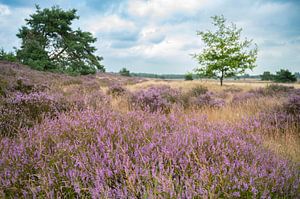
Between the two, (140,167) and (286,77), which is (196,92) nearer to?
(140,167)

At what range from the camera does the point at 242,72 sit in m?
17.9

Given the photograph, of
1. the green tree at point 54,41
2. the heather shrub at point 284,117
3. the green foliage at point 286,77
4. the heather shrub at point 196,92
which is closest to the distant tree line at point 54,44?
the green tree at point 54,41

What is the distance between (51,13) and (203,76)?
533 inches

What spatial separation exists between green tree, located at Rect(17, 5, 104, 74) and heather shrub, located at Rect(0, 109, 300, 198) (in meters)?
15.2

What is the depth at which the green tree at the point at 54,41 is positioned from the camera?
52.2 feet

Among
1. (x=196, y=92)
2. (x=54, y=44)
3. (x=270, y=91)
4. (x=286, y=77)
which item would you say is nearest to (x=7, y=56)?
(x=54, y=44)

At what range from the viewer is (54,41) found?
1695 centimetres

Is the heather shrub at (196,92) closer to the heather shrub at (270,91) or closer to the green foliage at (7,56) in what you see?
the heather shrub at (270,91)

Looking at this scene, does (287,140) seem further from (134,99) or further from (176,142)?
(134,99)

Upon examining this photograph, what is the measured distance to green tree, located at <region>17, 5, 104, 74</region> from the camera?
1590cm

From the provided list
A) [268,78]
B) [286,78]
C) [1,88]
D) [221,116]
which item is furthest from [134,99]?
[268,78]

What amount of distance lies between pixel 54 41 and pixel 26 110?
49.2 feet

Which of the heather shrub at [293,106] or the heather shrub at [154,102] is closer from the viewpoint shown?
the heather shrub at [293,106]

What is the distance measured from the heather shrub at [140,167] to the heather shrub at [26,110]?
0.79 m
